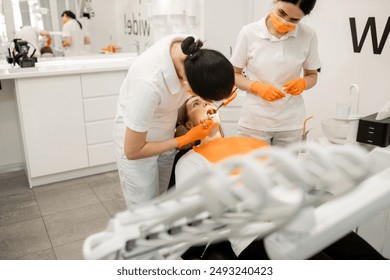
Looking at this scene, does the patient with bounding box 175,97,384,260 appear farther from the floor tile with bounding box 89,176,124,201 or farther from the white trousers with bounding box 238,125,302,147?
the floor tile with bounding box 89,176,124,201

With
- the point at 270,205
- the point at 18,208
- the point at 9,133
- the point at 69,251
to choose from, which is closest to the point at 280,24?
the point at 270,205

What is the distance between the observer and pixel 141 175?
168 cm

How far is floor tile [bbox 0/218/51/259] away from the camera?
2.20 m

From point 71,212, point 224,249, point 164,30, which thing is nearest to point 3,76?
point 71,212

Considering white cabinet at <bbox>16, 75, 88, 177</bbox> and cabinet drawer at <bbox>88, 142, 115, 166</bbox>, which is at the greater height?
white cabinet at <bbox>16, 75, 88, 177</bbox>

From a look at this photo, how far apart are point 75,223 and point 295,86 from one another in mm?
→ 1731

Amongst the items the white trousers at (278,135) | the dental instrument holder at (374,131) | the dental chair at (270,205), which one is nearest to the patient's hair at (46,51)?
the white trousers at (278,135)

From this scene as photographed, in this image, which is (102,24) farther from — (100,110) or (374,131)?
(374,131)

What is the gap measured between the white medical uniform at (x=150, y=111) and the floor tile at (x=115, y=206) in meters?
0.98

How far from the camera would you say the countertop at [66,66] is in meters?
2.79

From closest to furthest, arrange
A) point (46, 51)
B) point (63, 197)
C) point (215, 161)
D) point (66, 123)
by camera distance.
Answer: point (215, 161) < point (63, 197) < point (66, 123) < point (46, 51)

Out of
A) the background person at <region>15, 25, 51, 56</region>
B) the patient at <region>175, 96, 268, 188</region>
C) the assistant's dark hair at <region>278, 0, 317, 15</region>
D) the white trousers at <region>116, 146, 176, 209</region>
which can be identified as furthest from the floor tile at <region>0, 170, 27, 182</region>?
the assistant's dark hair at <region>278, 0, 317, 15</region>

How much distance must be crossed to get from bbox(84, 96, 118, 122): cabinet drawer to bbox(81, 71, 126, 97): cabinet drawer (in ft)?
0.17

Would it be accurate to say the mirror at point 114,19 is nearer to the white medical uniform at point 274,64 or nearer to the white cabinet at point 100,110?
the white cabinet at point 100,110
